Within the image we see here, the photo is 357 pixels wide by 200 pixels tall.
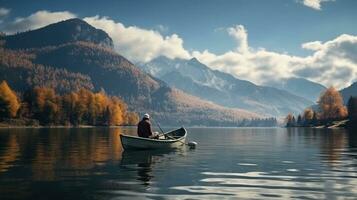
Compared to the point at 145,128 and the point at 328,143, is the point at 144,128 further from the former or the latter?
the point at 328,143

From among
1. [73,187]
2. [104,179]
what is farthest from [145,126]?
[73,187]

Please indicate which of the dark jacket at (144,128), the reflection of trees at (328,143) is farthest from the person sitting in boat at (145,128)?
the reflection of trees at (328,143)

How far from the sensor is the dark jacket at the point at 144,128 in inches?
2104

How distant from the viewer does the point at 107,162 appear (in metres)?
39.3

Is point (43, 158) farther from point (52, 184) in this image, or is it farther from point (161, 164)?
point (52, 184)

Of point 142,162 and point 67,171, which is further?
point 142,162

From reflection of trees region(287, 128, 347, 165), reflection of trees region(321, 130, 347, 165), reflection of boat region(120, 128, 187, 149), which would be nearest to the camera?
reflection of trees region(321, 130, 347, 165)

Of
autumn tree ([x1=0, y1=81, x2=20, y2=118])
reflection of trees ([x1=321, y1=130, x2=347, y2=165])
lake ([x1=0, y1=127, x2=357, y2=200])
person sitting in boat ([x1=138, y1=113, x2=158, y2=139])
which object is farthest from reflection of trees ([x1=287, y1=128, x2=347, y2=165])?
autumn tree ([x1=0, y1=81, x2=20, y2=118])

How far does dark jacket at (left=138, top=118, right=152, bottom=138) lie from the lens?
53438 millimetres

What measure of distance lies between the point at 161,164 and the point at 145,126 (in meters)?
15.8

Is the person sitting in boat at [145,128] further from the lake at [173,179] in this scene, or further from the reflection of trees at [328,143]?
the reflection of trees at [328,143]

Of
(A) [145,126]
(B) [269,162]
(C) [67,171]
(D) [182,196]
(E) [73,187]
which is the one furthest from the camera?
(A) [145,126]

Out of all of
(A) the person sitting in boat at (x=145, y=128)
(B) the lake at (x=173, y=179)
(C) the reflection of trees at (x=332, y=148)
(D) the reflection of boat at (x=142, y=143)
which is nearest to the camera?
(B) the lake at (x=173, y=179)

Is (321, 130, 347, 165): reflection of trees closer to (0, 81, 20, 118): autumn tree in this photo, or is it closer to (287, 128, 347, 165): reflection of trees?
(287, 128, 347, 165): reflection of trees
